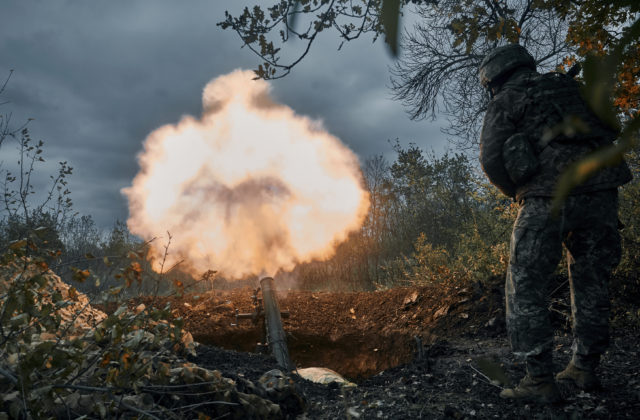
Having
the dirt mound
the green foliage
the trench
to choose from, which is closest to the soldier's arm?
the green foliage

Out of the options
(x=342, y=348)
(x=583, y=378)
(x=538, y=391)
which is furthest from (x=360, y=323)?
(x=538, y=391)

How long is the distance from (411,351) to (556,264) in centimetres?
373

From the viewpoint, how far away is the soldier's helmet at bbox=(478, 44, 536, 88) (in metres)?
3.52

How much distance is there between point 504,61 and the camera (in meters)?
3.54

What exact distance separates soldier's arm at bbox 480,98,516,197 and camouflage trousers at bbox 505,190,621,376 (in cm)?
29

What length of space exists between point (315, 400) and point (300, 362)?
4.29 metres

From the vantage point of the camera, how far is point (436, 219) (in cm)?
1473

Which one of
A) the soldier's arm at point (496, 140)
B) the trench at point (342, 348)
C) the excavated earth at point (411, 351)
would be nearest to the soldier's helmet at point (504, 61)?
the soldier's arm at point (496, 140)

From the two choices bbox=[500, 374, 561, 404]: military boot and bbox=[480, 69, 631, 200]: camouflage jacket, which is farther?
bbox=[480, 69, 631, 200]: camouflage jacket

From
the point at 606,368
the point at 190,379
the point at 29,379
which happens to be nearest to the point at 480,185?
the point at 606,368

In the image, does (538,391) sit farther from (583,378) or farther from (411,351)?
(411,351)

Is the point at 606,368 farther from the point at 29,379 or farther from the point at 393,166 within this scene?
the point at 393,166

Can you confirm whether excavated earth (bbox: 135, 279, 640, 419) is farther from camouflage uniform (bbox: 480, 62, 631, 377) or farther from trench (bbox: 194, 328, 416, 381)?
camouflage uniform (bbox: 480, 62, 631, 377)

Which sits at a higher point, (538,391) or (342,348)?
(342,348)
